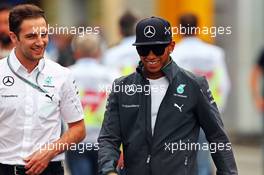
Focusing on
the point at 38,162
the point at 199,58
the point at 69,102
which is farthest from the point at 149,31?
the point at 199,58

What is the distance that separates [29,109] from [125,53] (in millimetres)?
4243

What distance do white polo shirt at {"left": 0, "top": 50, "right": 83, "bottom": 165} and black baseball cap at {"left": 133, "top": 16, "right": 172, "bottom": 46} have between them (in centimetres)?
74

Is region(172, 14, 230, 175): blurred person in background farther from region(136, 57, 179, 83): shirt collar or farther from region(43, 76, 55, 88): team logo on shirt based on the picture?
region(136, 57, 179, 83): shirt collar

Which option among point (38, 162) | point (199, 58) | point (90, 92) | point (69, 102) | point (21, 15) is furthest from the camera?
point (199, 58)

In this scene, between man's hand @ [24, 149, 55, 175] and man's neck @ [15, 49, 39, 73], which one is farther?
man's neck @ [15, 49, 39, 73]

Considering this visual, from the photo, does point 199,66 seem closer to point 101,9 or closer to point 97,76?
point 97,76

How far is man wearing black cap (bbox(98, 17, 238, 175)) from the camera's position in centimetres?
724

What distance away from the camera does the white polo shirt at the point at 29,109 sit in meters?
7.51

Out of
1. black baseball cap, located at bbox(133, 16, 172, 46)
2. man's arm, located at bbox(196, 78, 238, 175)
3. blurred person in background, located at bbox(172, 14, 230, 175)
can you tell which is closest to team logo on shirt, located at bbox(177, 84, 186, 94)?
man's arm, located at bbox(196, 78, 238, 175)

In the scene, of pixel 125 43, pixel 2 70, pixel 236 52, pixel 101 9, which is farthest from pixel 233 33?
pixel 2 70

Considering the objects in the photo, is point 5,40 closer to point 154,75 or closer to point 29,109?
point 29,109

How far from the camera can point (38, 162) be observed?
7453 millimetres

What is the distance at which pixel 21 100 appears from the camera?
7508 mm

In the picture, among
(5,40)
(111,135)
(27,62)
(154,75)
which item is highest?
(5,40)
